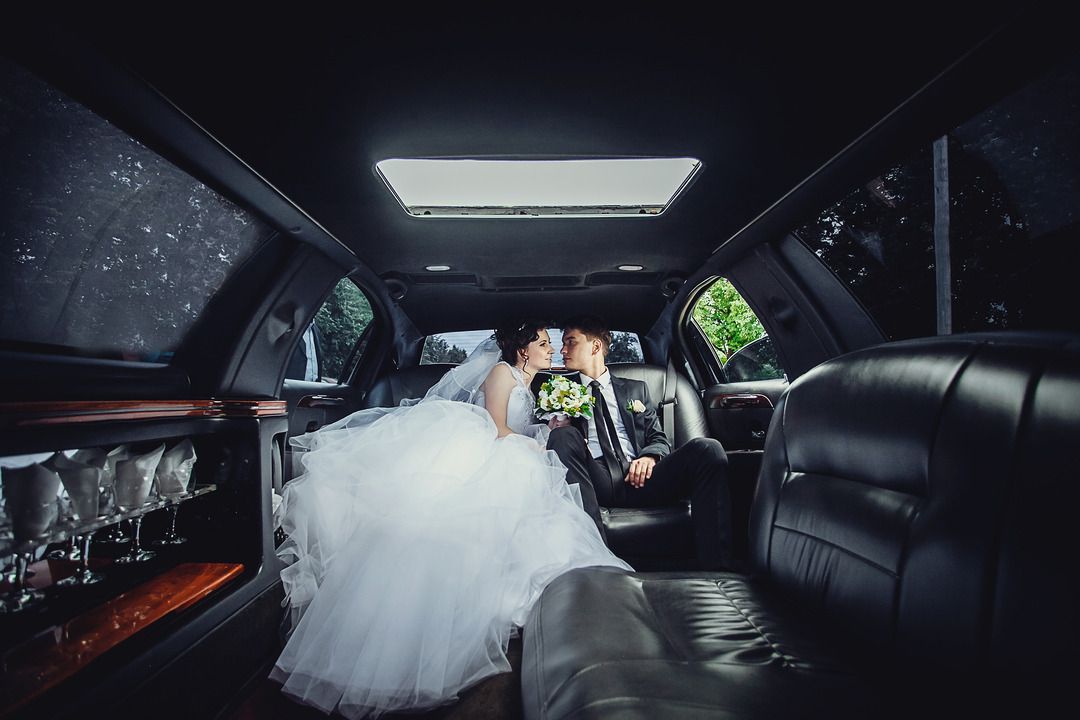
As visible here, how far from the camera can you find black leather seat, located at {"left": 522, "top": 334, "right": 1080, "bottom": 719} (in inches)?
31.9

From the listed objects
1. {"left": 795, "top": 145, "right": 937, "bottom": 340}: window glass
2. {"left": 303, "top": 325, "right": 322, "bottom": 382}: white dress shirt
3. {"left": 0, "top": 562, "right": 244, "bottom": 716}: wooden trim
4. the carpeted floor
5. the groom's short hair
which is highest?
{"left": 795, "top": 145, "right": 937, "bottom": 340}: window glass

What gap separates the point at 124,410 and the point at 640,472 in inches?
97.4

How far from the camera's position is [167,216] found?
6.93ft

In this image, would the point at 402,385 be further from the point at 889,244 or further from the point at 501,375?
the point at 889,244

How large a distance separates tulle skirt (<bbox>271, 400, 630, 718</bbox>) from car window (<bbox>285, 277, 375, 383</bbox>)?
85 centimetres

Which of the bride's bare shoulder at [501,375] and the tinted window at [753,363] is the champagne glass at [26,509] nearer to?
the bride's bare shoulder at [501,375]

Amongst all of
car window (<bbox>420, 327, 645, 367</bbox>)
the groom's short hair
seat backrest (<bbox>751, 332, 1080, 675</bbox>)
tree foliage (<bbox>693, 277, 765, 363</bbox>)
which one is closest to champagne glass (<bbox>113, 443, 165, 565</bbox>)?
seat backrest (<bbox>751, 332, 1080, 675</bbox>)

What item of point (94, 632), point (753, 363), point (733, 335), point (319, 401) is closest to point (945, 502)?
point (94, 632)

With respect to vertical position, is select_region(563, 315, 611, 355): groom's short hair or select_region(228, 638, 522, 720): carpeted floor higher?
select_region(563, 315, 611, 355): groom's short hair

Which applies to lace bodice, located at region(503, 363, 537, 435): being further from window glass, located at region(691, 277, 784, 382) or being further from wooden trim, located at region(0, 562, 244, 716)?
wooden trim, located at region(0, 562, 244, 716)

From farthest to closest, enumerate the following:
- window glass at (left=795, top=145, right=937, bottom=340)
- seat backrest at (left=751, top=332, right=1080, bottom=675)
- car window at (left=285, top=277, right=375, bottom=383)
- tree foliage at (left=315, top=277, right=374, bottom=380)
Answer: tree foliage at (left=315, top=277, right=374, bottom=380) → car window at (left=285, top=277, right=375, bottom=383) → window glass at (left=795, top=145, right=937, bottom=340) → seat backrest at (left=751, top=332, right=1080, bottom=675)

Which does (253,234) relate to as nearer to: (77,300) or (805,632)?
→ (77,300)

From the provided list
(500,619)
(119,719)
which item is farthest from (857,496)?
(119,719)

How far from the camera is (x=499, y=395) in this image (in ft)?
10.8
